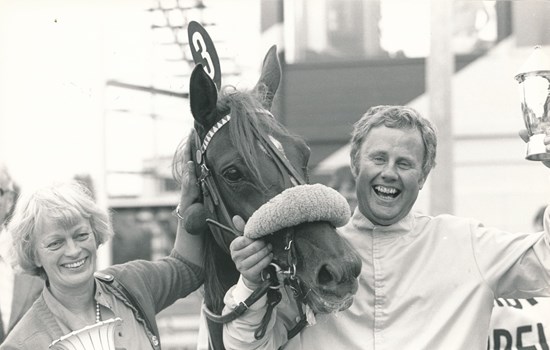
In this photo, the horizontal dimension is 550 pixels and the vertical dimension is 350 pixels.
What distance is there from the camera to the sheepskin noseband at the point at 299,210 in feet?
7.12

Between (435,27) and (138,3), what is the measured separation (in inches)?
83.8

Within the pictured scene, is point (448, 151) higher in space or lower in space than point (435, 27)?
lower

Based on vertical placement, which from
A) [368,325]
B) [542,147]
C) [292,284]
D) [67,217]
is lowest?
[368,325]

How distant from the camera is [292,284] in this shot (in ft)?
7.48

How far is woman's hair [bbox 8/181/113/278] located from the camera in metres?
2.42

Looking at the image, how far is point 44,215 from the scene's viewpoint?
2416mm

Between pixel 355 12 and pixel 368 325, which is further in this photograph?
pixel 355 12

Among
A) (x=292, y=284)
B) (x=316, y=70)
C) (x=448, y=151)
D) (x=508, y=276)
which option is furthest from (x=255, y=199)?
(x=316, y=70)

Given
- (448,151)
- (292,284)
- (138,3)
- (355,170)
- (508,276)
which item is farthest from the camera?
(138,3)

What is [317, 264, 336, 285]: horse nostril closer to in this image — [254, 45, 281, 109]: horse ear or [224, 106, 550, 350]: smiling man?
[224, 106, 550, 350]: smiling man

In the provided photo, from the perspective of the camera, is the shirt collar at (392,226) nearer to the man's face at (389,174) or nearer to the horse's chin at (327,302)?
the man's face at (389,174)

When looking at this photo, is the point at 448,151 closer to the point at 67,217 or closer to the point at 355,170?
the point at 355,170

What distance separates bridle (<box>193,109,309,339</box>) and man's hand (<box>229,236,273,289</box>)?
39mm

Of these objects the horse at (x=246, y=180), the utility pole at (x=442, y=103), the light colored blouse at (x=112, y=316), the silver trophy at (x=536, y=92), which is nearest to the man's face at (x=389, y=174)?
the horse at (x=246, y=180)
